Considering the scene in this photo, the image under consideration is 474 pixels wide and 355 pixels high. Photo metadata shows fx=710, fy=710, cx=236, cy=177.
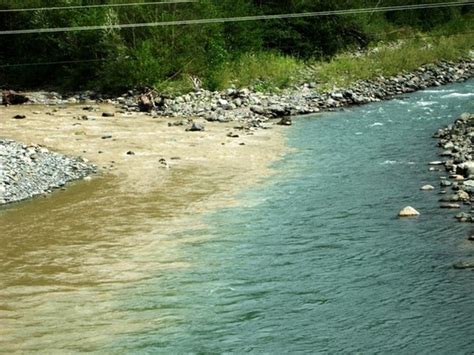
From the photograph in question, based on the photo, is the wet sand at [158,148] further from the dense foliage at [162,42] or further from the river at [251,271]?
the dense foliage at [162,42]

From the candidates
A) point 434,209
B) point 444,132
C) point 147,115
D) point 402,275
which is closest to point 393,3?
point 147,115

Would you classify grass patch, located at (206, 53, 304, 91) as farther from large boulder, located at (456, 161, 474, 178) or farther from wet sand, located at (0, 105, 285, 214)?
large boulder, located at (456, 161, 474, 178)

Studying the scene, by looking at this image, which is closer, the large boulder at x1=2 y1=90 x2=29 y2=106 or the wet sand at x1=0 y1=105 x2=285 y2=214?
the wet sand at x1=0 y1=105 x2=285 y2=214

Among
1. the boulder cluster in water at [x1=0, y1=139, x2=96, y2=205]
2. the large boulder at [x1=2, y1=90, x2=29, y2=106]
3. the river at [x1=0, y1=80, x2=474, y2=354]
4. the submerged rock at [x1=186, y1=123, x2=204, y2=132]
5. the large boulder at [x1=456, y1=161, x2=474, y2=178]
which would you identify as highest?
the large boulder at [x1=456, y1=161, x2=474, y2=178]

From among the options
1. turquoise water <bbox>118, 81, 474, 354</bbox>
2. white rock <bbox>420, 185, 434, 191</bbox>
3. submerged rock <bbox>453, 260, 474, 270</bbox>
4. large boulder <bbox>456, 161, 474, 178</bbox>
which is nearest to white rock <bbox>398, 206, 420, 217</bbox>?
turquoise water <bbox>118, 81, 474, 354</bbox>

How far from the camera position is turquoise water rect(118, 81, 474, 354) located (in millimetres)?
6074

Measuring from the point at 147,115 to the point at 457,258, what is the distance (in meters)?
14.0

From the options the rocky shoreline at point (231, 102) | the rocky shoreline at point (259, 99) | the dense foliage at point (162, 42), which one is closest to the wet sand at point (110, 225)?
the rocky shoreline at point (231, 102)

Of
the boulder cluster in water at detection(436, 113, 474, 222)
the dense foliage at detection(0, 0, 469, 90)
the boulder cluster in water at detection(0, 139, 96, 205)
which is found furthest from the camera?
the dense foliage at detection(0, 0, 469, 90)

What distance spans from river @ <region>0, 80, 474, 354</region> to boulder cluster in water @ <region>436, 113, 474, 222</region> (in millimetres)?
251

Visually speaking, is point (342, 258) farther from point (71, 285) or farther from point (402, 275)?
point (71, 285)

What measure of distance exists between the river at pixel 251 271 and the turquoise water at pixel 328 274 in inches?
0.8

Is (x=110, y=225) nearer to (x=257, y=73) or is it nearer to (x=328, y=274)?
(x=328, y=274)

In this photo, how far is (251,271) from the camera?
307 inches
